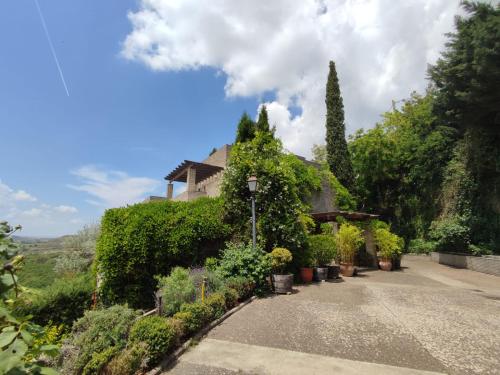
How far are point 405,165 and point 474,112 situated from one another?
24.0ft

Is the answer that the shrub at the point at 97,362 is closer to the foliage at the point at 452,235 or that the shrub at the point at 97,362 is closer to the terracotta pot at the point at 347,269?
the terracotta pot at the point at 347,269

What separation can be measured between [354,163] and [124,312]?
840 inches

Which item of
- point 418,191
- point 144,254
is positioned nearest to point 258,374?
point 144,254

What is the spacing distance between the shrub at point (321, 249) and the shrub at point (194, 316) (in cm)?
510

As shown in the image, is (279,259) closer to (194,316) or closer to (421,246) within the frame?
(194,316)

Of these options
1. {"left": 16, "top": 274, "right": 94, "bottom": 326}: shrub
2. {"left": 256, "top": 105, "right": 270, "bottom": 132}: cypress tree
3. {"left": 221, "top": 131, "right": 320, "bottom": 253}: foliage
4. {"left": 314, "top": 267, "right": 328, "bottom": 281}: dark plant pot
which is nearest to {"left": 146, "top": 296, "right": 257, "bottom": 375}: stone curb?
{"left": 221, "top": 131, "right": 320, "bottom": 253}: foliage

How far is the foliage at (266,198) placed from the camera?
27.8 feet

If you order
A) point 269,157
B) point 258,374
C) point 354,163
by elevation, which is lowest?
point 258,374

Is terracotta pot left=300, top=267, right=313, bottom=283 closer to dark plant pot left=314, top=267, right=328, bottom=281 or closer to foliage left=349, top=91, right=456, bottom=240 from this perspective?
dark plant pot left=314, top=267, right=328, bottom=281

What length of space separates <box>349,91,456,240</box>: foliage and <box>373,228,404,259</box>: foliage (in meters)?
6.89

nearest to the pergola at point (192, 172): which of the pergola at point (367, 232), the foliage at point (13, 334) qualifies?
the pergola at point (367, 232)

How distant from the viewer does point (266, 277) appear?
730 centimetres

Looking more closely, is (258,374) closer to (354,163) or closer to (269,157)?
(269,157)

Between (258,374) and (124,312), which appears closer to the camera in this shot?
(258,374)
